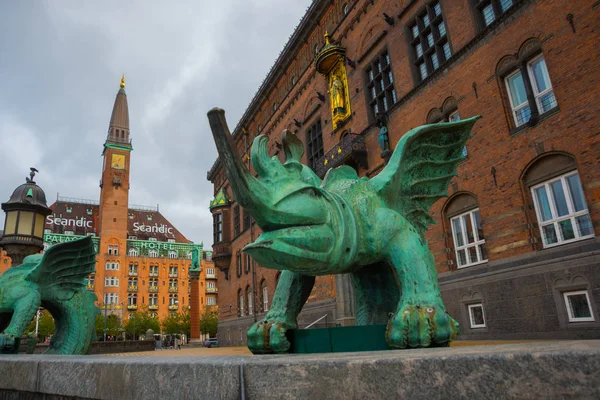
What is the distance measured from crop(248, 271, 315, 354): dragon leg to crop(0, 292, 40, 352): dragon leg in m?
2.97

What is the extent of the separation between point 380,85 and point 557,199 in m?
8.83

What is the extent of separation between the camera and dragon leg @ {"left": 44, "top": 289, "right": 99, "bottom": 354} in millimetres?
4875

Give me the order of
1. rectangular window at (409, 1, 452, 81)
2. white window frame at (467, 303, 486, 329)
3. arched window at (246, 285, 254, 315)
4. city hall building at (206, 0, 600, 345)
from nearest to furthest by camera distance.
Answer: city hall building at (206, 0, 600, 345) → white window frame at (467, 303, 486, 329) → rectangular window at (409, 1, 452, 81) → arched window at (246, 285, 254, 315)

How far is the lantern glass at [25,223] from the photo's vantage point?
604 centimetres

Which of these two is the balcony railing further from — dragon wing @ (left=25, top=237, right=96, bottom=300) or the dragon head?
the dragon head

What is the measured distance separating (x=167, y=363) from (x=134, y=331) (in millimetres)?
61868

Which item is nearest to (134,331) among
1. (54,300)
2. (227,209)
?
(227,209)

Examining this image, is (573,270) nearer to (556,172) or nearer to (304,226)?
(556,172)

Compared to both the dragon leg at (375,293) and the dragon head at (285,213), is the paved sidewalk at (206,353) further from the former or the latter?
the dragon leg at (375,293)

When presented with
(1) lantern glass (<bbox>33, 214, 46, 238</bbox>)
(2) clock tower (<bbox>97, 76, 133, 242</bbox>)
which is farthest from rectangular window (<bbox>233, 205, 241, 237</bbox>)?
(2) clock tower (<bbox>97, 76, 133, 242</bbox>)

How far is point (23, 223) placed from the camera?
6070mm

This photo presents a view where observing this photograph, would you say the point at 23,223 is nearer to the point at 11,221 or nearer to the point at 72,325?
the point at 11,221

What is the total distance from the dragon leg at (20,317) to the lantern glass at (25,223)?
6.10 ft

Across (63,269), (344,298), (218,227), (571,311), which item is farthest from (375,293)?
(218,227)
